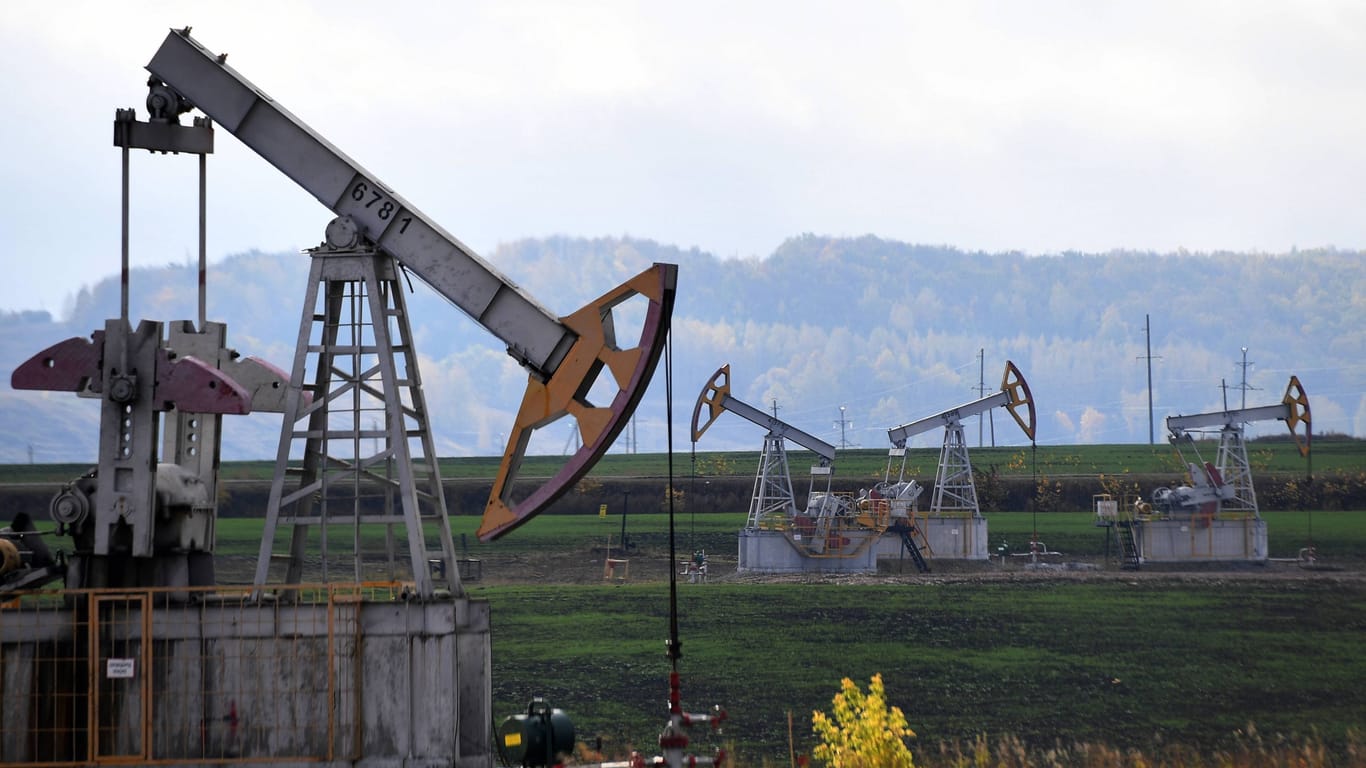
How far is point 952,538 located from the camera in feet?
210

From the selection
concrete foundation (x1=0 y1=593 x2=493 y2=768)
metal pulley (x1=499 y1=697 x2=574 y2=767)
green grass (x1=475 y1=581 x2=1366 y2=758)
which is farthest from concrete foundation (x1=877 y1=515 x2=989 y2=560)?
concrete foundation (x1=0 y1=593 x2=493 y2=768)

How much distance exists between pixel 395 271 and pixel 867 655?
21.5 m

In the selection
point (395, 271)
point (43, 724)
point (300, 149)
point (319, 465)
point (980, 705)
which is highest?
point (300, 149)

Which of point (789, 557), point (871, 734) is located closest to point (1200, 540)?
point (789, 557)

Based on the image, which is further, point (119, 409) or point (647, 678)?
point (647, 678)

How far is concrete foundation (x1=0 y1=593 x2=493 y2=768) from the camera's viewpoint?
52.7ft

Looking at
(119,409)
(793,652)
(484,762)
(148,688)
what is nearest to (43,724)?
(148,688)

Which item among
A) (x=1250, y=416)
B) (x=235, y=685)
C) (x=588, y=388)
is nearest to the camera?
(x=235, y=685)

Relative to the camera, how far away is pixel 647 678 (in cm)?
3253

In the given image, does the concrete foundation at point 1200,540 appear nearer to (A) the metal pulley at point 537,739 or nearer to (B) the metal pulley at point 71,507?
(A) the metal pulley at point 537,739

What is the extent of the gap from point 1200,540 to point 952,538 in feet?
29.9

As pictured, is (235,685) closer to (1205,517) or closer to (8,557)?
(8,557)

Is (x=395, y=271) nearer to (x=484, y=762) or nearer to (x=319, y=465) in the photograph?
(x=319, y=465)

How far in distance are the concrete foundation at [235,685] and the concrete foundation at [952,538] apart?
48078mm
